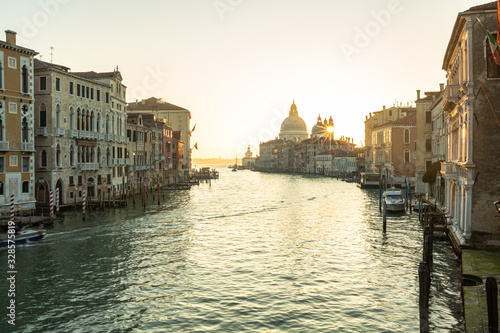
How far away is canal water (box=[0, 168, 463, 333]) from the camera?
12.9 metres

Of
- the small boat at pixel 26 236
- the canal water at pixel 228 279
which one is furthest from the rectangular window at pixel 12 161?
the small boat at pixel 26 236

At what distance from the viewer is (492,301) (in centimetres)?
903

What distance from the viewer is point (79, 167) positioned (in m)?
37.8

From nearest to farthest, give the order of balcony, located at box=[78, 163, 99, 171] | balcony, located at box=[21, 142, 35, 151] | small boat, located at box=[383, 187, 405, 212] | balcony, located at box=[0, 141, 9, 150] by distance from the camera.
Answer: balcony, located at box=[0, 141, 9, 150] → balcony, located at box=[21, 142, 35, 151] → small boat, located at box=[383, 187, 405, 212] → balcony, located at box=[78, 163, 99, 171]

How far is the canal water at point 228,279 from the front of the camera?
1285cm

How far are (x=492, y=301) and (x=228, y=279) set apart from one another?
1010cm

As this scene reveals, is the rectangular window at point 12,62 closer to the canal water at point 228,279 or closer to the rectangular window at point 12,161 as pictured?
the rectangular window at point 12,161

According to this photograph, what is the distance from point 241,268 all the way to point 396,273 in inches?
257

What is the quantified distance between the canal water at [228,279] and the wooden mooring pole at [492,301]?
10.2 ft

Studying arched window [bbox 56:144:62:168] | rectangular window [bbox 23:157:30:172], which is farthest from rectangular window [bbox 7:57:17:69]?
arched window [bbox 56:144:62:168]

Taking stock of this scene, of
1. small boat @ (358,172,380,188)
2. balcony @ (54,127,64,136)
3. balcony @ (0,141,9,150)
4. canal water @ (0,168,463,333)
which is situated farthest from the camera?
A: small boat @ (358,172,380,188)

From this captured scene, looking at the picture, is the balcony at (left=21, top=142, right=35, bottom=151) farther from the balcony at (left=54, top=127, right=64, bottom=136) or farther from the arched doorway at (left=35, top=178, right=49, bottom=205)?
the arched doorway at (left=35, top=178, right=49, bottom=205)

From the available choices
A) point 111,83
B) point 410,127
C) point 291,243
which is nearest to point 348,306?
point 291,243

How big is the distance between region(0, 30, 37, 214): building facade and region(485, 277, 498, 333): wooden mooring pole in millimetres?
27314
